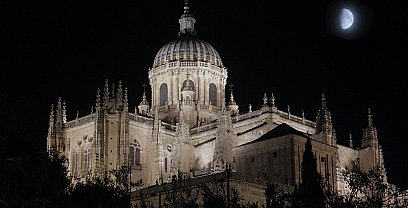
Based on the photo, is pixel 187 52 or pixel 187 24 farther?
pixel 187 24

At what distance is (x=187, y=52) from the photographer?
84.1 meters

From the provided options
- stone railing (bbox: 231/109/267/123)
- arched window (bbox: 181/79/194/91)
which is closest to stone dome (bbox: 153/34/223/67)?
arched window (bbox: 181/79/194/91)

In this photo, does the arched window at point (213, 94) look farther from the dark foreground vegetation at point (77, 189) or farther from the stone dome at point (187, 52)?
the dark foreground vegetation at point (77, 189)

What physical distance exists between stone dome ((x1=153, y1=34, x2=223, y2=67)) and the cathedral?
0.40ft

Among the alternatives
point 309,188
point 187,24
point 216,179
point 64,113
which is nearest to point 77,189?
point 216,179

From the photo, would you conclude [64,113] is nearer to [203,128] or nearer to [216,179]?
[203,128]

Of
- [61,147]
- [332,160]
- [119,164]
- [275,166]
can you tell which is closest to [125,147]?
[119,164]

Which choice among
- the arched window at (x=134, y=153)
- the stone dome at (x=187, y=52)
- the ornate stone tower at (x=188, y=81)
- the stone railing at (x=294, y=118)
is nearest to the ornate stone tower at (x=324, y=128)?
the stone railing at (x=294, y=118)

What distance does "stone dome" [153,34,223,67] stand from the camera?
83.9m

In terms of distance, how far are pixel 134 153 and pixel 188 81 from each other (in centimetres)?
1413

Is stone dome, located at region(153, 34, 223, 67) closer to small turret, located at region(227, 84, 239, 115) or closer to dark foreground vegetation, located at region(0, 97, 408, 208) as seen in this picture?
small turret, located at region(227, 84, 239, 115)

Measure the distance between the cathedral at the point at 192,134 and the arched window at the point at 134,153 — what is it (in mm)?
106

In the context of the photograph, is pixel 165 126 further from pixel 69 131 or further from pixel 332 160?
pixel 332 160

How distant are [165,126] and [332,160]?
22.3m
